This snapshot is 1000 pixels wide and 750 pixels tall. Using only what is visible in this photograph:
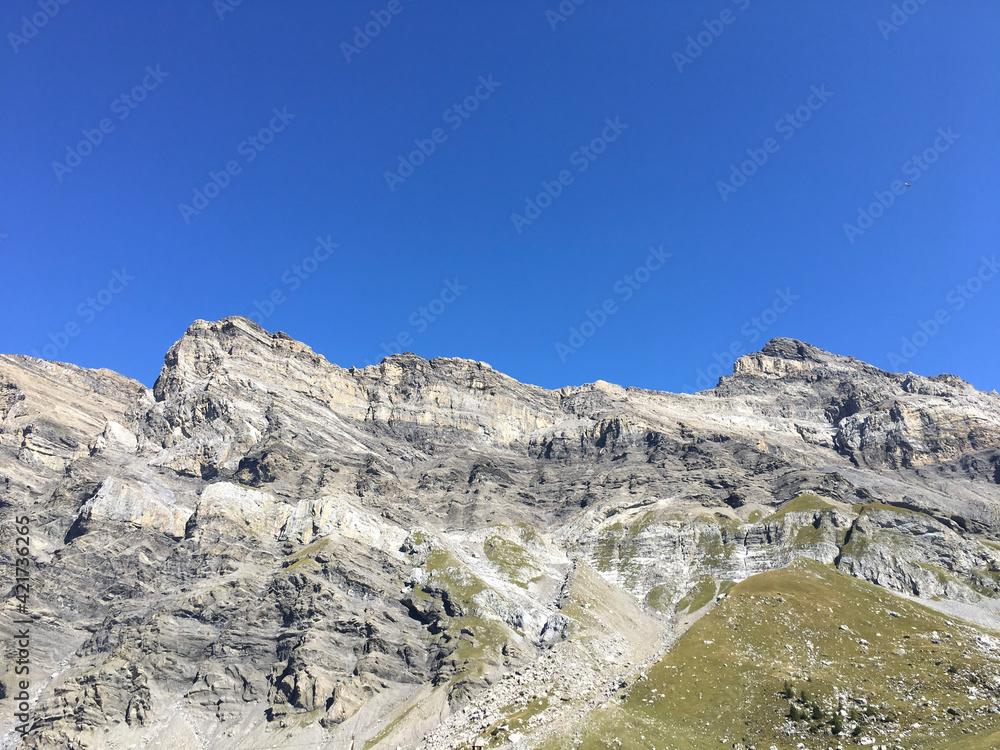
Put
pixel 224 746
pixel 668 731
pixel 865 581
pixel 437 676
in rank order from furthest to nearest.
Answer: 1. pixel 865 581
2. pixel 437 676
3. pixel 224 746
4. pixel 668 731

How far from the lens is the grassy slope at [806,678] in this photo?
88.6 meters

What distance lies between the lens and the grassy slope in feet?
291

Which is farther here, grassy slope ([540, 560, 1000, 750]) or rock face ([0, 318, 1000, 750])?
rock face ([0, 318, 1000, 750])

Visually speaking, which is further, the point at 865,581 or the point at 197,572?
the point at 197,572

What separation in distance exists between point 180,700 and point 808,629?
129 meters

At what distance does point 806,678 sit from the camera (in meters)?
106

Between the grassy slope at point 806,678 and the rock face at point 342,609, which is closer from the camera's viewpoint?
the grassy slope at point 806,678

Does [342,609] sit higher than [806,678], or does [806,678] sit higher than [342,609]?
[806,678]

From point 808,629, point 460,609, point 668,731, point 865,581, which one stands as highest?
point 865,581

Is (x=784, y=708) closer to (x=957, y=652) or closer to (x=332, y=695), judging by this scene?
(x=957, y=652)

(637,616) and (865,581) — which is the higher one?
(865,581)

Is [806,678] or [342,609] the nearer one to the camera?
[806,678]

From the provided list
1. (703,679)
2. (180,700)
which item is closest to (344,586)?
(180,700)

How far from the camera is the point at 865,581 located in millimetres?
157125
